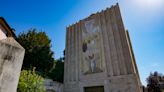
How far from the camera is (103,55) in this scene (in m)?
15.0

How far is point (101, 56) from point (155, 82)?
31.2 ft

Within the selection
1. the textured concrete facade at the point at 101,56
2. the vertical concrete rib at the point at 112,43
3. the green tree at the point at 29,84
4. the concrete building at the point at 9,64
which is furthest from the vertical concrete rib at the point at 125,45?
the concrete building at the point at 9,64

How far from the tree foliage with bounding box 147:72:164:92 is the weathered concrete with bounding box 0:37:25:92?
64.3 feet

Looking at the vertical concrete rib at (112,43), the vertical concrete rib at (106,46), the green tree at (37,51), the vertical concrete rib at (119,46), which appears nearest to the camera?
the vertical concrete rib at (119,46)

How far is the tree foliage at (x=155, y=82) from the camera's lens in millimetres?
18270

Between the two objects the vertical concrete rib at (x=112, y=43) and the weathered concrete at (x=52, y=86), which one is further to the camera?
the weathered concrete at (x=52, y=86)

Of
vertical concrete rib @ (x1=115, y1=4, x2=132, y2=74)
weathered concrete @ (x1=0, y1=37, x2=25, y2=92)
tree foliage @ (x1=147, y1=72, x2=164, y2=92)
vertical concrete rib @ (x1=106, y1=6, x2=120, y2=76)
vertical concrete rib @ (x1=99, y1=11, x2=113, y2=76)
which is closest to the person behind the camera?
weathered concrete @ (x1=0, y1=37, x2=25, y2=92)

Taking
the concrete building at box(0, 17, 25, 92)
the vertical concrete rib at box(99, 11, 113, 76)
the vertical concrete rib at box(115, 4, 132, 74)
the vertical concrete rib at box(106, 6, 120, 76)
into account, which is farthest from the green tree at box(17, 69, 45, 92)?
the vertical concrete rib at box(115, 4, 132, 74)

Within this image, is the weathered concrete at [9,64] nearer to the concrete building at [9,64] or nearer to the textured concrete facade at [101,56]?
the concrete building at [9,64]

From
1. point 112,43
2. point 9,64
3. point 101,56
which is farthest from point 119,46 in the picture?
point 9,64

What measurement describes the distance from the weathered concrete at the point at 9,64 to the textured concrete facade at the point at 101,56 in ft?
38.6

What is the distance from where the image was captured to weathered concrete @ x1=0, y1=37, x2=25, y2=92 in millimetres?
2531

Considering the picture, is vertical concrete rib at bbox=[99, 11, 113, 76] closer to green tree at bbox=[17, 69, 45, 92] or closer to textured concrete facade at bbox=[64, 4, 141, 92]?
textured concrete facade at bbox=[64, 4, 141, 92]

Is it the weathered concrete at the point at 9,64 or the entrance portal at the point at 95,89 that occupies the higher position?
the weathered concrete at the point at 9,64
